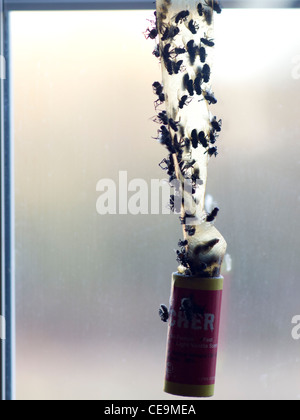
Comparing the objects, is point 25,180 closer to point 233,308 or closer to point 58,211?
point 58,211

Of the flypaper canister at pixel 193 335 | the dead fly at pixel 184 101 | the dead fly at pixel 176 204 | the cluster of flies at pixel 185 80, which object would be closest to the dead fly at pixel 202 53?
the cluster of flies at pixel 185 80

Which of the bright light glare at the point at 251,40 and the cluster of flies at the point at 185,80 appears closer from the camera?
the cluster of flies at the point at 185,80

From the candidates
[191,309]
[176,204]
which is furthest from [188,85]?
[191,309]

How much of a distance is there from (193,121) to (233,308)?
0.78 metres

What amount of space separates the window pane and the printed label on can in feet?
1.71

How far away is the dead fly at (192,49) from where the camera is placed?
1.39 metres

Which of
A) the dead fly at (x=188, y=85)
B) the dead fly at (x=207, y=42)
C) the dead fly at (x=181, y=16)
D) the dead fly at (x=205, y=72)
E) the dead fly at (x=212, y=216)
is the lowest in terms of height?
the dead fly at (x=212, y=216)

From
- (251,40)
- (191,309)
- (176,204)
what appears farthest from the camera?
(251,40)

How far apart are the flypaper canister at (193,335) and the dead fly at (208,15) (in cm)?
70

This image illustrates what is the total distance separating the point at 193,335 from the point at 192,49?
0.76 metres

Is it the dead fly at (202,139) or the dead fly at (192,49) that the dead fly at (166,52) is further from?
the dead fly at (202,139)

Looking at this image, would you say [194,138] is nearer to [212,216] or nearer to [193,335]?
[212,216]

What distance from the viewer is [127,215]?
6.24 feet
